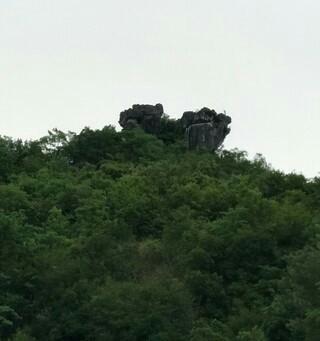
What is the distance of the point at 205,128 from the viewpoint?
7188 cm

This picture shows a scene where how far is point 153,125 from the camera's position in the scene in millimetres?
73750

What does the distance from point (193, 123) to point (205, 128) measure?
1.31 metres

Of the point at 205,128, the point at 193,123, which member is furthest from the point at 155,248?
the point at 193,123

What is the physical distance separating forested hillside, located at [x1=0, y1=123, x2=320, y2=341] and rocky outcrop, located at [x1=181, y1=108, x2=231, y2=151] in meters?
2.98

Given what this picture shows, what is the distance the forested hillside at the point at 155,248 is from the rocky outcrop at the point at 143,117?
14.5 feet

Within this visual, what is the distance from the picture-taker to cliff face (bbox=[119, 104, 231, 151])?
7188 cm

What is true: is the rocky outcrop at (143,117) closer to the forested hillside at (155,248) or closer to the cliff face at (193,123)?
the cliff face at (193,123)

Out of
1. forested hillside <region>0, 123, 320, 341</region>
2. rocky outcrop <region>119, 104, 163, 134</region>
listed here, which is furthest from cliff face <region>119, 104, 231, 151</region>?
forested hillside <region>0, 123, 320, 341</region>

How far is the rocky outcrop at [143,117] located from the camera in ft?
241

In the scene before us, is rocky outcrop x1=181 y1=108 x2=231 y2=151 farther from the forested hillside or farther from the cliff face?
the forested hillside

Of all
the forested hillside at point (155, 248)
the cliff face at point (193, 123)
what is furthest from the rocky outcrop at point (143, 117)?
the forested hillside at point (155, 248)

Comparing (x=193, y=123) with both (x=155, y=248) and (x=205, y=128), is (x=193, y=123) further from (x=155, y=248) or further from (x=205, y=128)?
(x=155, y=248)

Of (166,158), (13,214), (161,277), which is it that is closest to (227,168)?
(166,158)

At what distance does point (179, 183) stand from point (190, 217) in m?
5.95
